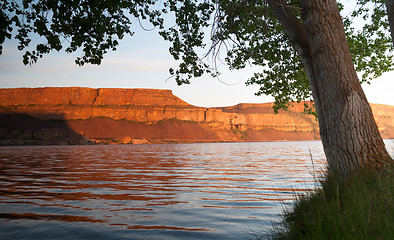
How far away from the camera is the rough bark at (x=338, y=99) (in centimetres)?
527

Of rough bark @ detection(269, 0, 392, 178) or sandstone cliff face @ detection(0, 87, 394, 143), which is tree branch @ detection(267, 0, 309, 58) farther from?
sandstone cliff face @ detection(0, 87, 394, 143)

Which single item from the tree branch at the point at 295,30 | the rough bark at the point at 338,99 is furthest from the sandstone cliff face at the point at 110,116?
the rough bark at the point at 338,99

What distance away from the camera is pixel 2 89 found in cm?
18788

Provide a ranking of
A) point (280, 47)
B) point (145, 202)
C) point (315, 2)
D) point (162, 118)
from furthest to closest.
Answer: point (162, 118) < point (280, 47) < point (145, 202) < point (315, 2)

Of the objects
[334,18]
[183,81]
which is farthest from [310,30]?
[183,81]

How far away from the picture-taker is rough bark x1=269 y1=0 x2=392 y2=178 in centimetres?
527

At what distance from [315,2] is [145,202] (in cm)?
688

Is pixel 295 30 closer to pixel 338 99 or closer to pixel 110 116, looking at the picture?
pixel 338 99

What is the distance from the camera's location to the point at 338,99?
213 inches

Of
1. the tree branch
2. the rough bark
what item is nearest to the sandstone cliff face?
the tree branch

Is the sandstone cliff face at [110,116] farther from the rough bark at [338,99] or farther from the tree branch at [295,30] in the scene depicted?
the rough bark at [338,99]

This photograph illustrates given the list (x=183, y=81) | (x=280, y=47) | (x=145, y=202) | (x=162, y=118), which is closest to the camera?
(x=183, y=81)

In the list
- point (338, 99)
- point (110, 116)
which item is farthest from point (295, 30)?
point (110, 116)

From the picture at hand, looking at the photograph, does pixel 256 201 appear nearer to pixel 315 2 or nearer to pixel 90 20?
pixel 315 2
